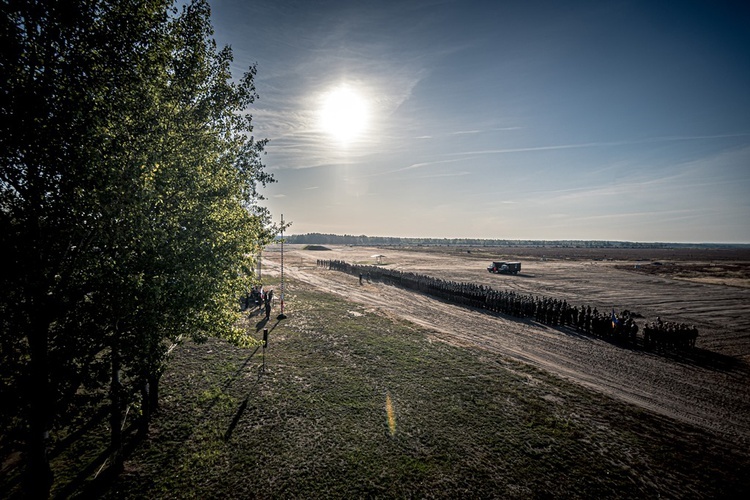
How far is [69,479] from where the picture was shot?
772 centimetres

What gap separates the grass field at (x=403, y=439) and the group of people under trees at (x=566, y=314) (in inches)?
455

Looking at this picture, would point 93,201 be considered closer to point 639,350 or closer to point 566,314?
point 639,350

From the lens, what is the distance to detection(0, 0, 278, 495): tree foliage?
17.3ft

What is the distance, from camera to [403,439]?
971cm

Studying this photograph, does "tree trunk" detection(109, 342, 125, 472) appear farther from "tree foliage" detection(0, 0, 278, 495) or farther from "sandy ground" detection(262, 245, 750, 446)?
"sandy ground" detection(262, 245, 750, 446)

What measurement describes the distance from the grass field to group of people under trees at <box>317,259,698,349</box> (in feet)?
37.9

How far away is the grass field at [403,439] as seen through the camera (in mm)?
7945

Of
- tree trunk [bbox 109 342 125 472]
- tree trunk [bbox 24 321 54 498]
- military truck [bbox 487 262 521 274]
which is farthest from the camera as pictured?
military truck [bbox 487 262 521 274]

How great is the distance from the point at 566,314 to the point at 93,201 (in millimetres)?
29015

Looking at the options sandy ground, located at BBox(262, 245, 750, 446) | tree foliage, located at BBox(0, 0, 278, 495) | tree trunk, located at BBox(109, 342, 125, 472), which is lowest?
sandy ground, located at BBox(262, 245, 750, 446)

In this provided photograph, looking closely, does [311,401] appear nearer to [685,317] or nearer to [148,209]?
[148,209]

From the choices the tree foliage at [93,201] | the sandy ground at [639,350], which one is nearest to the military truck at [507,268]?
the sandy ground at [639,350]

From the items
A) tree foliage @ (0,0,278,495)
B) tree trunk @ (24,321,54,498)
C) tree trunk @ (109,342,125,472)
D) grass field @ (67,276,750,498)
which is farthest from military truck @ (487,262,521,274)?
tree trunk @ (24,321,54,498)

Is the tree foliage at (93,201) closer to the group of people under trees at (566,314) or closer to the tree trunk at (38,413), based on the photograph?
the tree trunk at (38,413)
